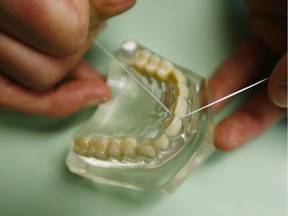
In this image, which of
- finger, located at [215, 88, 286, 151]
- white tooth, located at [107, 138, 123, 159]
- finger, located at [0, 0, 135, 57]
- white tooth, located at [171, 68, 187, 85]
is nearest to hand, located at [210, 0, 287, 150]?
finger, located at [215, 88, 286, 151]

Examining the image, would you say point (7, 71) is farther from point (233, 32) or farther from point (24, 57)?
point (233, 32)

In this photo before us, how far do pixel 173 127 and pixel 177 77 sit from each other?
16 centimetres

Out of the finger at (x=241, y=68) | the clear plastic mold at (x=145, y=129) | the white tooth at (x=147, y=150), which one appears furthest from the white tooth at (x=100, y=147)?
the finger at (x=241, y=68)

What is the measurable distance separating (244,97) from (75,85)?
1.66 ft

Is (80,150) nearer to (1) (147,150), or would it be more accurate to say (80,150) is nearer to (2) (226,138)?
(1) (147,150)

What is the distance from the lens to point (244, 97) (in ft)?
4.47

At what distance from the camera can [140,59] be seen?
1269mm

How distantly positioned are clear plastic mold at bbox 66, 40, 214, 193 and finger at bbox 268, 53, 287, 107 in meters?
0.20

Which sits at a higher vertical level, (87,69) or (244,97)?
(87,69)

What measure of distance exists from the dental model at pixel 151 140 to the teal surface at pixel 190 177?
142 millimetres

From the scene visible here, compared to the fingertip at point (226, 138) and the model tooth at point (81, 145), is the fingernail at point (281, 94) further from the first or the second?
the model tooth at point (81, 145)

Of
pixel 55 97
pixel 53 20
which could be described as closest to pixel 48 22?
pixel 53 20

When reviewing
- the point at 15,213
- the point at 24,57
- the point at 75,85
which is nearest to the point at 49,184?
the point at 15,213

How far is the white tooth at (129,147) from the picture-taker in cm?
112
